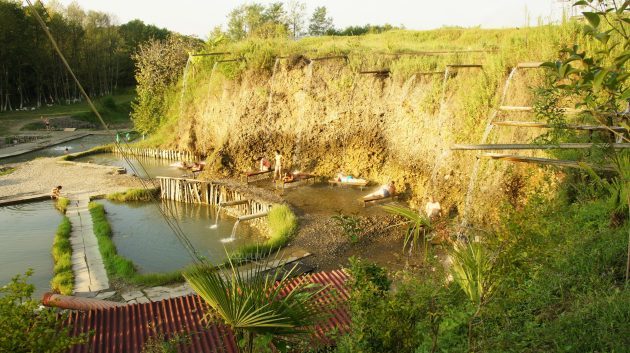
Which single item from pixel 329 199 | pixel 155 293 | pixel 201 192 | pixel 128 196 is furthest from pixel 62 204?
pixel 329 199

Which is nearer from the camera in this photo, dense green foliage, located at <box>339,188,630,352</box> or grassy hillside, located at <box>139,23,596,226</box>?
dense green foliage, located at <box>339,188,630,352</box>

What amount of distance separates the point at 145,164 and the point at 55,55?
29315 millimetres

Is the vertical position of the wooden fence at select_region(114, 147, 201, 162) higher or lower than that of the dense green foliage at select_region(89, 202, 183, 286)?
higher

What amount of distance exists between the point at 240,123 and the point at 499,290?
19.7 meters

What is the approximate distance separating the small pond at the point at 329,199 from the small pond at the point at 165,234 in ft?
6.93

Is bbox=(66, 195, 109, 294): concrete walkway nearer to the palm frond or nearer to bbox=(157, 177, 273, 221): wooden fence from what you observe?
bbox=(157, 177, 273, 221): wooden fence

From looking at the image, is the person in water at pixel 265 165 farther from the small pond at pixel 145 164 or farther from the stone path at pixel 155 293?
the stone path at pixel 155 293

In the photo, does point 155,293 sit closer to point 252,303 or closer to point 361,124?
point 252,303

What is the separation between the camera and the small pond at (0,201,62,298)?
1238 cm

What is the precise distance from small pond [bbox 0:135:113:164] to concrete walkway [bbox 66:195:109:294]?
14246 millimetres

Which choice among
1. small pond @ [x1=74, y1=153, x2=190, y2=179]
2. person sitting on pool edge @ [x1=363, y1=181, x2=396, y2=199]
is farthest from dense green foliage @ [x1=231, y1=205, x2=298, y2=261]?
small pond @ [x1=74, y1=153, x2=190, y2=179]

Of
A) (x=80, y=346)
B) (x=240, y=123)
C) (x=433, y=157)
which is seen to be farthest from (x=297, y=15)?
(x=80, y=346)

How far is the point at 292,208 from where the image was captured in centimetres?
1594

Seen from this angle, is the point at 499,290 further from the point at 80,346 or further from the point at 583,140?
the point at 583,140
